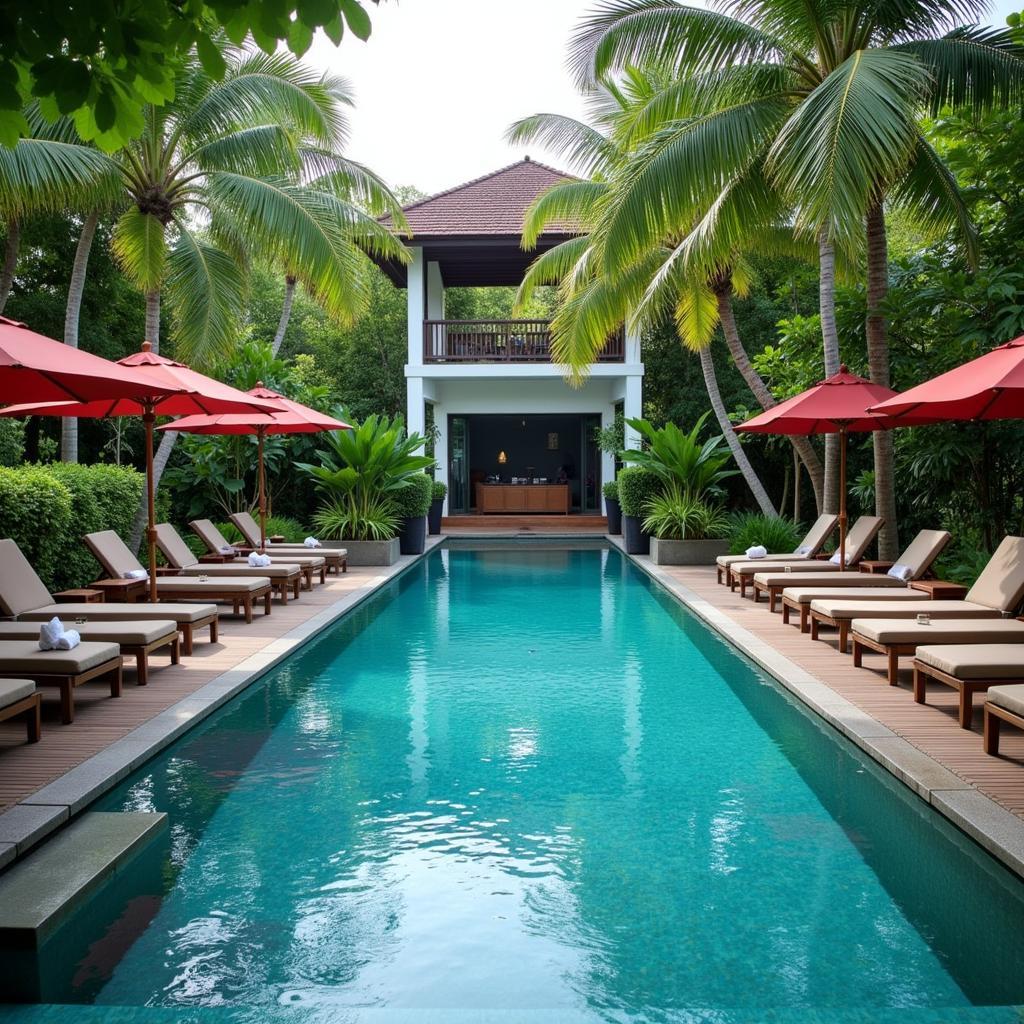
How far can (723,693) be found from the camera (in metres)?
8.19

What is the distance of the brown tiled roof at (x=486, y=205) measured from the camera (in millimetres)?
23656

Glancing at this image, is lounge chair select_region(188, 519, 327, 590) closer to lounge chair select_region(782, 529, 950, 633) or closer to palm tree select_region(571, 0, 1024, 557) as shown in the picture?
palm tree select_region(571, 0, 1024, 557)

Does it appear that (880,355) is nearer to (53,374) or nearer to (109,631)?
(109,631)

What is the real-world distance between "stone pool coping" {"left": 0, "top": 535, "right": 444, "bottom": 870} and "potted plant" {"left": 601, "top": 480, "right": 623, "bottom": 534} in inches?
563

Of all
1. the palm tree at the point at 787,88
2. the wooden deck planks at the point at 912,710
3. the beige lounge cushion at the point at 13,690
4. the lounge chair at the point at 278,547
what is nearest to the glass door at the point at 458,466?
the lounge chair at the point at 278,547

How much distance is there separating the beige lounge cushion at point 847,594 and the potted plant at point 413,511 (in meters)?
9.40

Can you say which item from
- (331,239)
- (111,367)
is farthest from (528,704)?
(331,239)

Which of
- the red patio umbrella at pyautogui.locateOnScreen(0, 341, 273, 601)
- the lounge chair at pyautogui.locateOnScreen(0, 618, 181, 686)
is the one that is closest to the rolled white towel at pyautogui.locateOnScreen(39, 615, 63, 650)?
the lounge chair at pyautogui.locateOnScreen(0, 618, 181, 686)

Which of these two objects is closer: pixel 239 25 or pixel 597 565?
pixel 239 25

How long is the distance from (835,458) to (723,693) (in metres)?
7.56

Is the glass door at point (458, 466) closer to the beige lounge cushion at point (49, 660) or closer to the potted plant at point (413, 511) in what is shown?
the potted plant at point (413, 511)

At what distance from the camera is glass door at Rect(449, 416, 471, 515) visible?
91.2 feet

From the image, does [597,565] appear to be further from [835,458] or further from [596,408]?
[596,408]

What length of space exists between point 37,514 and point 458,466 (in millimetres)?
18453
